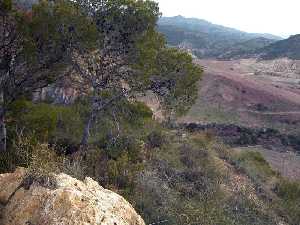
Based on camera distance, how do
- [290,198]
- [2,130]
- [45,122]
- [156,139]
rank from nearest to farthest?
1. [2,130]
2. [45,122]
3. [290,198]
4. [156,139]

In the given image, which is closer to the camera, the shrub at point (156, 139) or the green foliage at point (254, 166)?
the shrub at point (156, 139)

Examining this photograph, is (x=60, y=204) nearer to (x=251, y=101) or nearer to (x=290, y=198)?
(x=290, y=198)

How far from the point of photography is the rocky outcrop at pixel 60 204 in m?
6.46

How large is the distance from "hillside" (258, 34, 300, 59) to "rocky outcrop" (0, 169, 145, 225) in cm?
9126

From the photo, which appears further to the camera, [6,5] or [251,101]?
[251,101]

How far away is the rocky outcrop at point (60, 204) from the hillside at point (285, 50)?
91261mm

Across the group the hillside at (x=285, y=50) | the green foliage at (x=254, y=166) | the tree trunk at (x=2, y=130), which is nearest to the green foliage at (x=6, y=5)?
the tree trunk at (x=2, y=130)

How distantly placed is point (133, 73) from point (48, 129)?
10.2 ft

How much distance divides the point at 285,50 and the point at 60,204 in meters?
103

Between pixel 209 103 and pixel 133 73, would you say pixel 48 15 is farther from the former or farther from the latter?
pixel 209 103

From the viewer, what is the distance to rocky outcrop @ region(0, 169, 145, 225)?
6.46 metres

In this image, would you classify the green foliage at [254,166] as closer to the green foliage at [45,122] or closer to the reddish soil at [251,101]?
the green foliage at [45,122]

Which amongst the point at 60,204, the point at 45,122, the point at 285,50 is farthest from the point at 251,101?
the point at 285,50

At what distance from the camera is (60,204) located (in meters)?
6.56
